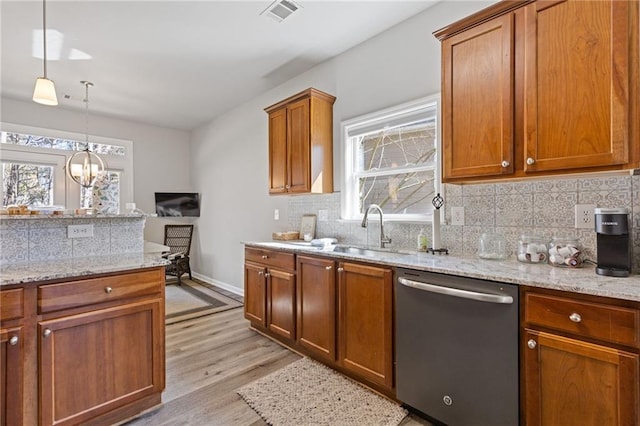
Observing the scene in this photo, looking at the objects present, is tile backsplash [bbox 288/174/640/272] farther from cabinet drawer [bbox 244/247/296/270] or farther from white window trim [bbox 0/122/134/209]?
white window trim [bbox 0/122/134/209]

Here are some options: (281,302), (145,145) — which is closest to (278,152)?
(281,302)

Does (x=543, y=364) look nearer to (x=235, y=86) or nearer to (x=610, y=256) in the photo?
(x=610, y=256)

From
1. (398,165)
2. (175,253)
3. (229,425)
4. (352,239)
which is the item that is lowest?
(229,425)

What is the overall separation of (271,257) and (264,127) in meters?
2.02

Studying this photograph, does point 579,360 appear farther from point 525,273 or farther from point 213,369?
point 213,369

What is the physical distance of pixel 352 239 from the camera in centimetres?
290

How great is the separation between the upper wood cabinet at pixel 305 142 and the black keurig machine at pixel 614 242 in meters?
2.09

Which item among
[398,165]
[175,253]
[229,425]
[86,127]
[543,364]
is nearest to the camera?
[543,364]

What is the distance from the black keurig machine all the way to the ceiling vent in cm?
240

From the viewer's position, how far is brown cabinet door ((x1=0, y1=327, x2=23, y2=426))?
1.39 metres

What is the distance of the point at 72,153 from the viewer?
470 centimetres

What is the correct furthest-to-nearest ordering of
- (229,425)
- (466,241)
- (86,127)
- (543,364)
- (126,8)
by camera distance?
(86,127), (126,8), (466,241), (229,425), (543,364)

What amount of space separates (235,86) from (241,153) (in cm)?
95

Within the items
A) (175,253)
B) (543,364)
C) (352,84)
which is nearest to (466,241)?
(543,364)
